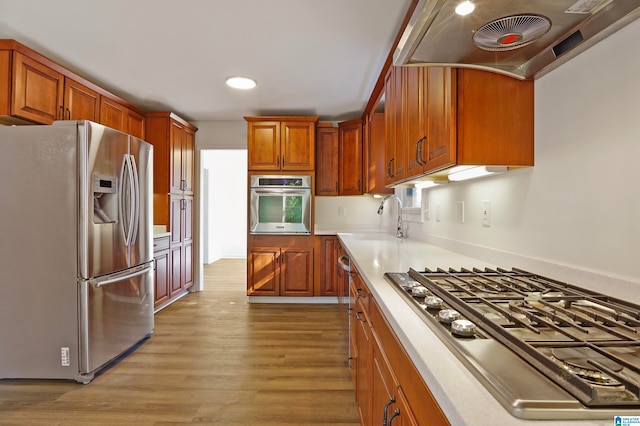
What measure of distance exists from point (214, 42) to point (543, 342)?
2.63 metres

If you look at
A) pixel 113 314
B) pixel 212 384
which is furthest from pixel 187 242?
pixel 212 384

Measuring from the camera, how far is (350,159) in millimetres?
4133

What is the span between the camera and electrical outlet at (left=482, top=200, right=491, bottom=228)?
1.58 metres

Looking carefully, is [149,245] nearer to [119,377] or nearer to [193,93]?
[119,377]

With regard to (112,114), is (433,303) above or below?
below

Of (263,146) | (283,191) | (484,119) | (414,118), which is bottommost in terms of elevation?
(283,191)

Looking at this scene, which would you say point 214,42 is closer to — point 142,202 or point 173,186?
point 142,202

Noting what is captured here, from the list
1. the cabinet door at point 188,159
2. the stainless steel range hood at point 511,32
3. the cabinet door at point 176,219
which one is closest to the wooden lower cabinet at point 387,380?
the stainless steel range hood at point 511,32

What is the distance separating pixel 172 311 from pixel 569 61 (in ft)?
12.8

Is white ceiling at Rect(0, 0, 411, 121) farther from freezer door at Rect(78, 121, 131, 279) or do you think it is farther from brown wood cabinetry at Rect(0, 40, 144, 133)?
freezer door at Rect(78, 121, 131, 279)

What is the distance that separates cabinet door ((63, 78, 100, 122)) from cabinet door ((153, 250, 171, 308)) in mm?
1460

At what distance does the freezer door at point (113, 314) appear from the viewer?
2150 millimetres

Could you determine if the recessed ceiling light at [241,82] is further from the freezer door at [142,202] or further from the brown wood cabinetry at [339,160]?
the brown wood cabinetry at [339,160]

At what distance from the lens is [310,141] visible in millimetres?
3986
